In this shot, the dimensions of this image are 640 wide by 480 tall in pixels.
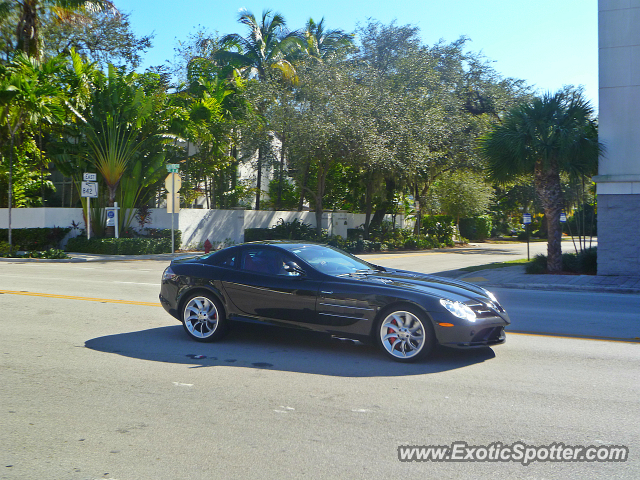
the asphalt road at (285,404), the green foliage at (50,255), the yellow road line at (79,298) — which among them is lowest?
the asphalt road at (285,404)

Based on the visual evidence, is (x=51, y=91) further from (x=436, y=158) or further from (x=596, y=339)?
(x=596, y=339)

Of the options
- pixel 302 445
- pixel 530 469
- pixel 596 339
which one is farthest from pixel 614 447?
pixel 596 339

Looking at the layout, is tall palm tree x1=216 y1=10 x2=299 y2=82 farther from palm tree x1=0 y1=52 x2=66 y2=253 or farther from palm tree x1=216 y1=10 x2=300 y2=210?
palm tree x1=0 y1=52 x2=66 y2=253

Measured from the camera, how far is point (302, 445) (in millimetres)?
4367

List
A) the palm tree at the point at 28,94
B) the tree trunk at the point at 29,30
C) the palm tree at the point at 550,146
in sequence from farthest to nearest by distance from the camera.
Result: the tree trunk at the point at 29,30, the palm tree at the point at 28,94, the palm tree at the point at 550,146

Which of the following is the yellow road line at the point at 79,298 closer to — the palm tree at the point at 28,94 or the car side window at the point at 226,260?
the car side window at the point at 226,260

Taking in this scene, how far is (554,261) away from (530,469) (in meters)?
15.4

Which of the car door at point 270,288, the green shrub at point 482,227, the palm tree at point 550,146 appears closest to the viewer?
the car door at point 270,288

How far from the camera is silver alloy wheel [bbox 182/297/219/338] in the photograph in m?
7.81

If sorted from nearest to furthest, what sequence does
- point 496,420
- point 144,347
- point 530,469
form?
point 530,469 < point 496,420 < point 144,347

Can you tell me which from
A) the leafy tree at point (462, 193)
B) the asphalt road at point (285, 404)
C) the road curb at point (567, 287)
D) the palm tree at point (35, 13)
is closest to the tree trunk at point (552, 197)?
the road curb at point (567, 287)

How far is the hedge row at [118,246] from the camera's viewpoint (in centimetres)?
2552

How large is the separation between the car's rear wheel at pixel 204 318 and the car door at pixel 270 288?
0.99 ft

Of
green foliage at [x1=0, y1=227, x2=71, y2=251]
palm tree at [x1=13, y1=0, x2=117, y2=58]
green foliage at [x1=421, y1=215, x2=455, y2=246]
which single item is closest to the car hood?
green foliage at [x1=0, y1=227, x2=71, y2=251]
